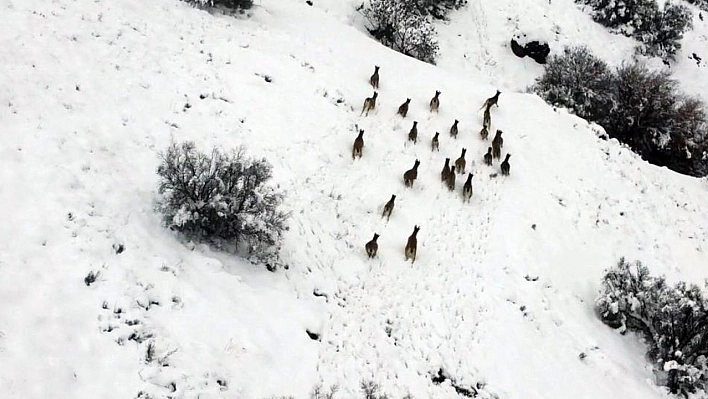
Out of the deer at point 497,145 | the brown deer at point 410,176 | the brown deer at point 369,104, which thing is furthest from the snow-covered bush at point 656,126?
the brown deer at point 410,176

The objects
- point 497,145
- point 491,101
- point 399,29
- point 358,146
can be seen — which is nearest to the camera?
point 358,146

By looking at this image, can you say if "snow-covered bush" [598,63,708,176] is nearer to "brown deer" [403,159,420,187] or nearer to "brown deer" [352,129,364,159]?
"brown deer" [403,159,420,187]

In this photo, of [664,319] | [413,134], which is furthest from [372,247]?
[664,319]

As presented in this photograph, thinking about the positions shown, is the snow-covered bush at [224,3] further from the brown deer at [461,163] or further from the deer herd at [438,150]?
the brown deer at [461,163]

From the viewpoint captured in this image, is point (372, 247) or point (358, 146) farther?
point (358, 146)

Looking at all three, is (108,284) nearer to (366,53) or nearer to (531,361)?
(531,361)

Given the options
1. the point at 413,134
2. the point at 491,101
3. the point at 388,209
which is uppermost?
the point at 491,101

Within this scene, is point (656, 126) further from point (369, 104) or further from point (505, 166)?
point (369, 104)
